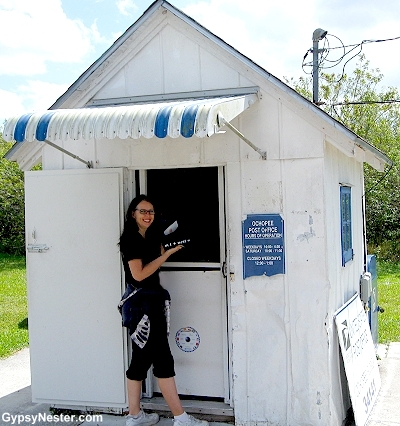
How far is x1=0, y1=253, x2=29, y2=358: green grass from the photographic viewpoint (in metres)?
7.77

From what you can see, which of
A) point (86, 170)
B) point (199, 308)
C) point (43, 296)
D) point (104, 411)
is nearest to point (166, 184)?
point (86, 170)

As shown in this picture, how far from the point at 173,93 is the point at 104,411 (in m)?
2.96

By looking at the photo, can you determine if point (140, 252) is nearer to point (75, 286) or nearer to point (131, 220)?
point (131, 220)

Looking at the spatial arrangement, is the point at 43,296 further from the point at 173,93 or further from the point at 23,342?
the point at 23,342

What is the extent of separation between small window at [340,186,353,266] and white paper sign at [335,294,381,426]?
46 centimetres

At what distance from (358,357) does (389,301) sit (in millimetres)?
5710

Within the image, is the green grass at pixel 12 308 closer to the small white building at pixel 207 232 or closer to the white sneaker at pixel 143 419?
the small white building at pixel 207 232

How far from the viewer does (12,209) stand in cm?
1959

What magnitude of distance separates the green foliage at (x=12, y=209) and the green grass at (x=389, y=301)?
1204 centimetres

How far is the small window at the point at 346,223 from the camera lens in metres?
5.12

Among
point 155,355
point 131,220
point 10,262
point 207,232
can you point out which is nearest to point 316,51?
point 207,232

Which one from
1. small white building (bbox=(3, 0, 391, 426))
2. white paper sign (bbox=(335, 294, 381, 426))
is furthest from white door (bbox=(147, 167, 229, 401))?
white paper sign (bbox=(335, 294, 381, 426))

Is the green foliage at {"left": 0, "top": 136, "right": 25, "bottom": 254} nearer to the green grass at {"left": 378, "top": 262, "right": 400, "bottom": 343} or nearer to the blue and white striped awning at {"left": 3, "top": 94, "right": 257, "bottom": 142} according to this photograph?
the green grass at {"left": 378, "top": 262, "right": 400, "bottom": 343}

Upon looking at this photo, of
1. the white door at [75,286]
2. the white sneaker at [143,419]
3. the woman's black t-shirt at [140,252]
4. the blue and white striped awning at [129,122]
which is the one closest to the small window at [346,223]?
the blue and white striped awning at [129,122]
